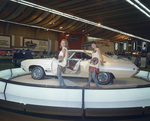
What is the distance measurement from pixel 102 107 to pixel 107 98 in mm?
193

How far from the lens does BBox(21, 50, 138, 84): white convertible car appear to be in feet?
16.7

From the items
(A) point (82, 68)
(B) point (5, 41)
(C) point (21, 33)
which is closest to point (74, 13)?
(A) point (82, 68)

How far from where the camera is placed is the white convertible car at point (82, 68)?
5094mm

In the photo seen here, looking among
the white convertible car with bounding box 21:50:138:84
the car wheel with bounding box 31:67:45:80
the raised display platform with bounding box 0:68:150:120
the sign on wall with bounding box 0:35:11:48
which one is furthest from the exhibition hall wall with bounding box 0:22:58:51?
the raised display platform with bounding box 0:68:150:120

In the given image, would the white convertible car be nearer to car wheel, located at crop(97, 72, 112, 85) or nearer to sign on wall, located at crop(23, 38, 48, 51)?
car wheel, located at crop(97, 72, 112, 85)

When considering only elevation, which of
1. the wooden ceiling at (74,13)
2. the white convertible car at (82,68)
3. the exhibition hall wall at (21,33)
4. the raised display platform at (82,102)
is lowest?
the raised display platform at (82,102)

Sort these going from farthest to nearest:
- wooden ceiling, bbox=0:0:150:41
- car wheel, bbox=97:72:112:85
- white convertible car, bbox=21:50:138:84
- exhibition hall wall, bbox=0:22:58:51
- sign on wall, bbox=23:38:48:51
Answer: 1. sign on wall, bbox=23:38:48:51
2. exhibition hall wall, bbox=0:22:58:51
3. wooden ceiling, bbox=0:0:150:41
4. car wheel, bbox=97:72:112:85
5. white convertible car, bbox=21:50:138:84

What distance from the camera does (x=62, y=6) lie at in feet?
Answer: 41.3

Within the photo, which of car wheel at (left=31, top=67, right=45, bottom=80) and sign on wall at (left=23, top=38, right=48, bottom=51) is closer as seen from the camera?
car wheel at (left=31, top=67, right=45, bottom=80)

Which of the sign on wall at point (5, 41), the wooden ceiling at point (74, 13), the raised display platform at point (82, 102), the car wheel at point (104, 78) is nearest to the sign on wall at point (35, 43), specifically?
the sign on wall at point (5, 41)

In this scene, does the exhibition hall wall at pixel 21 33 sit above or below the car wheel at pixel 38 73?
above

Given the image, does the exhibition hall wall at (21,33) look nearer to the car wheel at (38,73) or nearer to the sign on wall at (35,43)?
the sign on wall at (35,43)

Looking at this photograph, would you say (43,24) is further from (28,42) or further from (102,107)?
(102,107)

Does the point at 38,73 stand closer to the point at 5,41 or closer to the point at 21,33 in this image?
the point at 5,41
